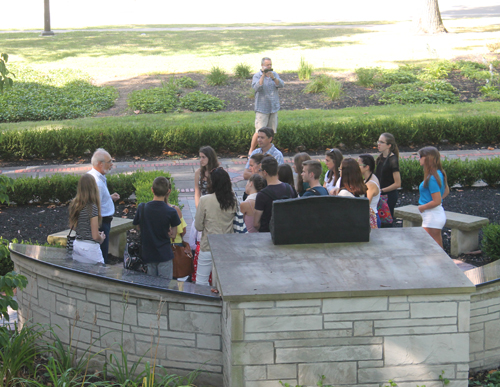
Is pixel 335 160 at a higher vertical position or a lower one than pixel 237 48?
lower

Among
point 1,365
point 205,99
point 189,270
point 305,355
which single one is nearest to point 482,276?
point 305,355

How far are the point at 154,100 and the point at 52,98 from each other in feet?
11.2

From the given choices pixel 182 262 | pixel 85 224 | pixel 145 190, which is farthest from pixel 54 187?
pixel 182 262

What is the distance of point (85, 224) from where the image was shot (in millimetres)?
5715

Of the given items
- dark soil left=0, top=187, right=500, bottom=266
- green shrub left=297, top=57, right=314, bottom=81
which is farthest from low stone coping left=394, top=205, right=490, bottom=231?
green shrub left=297, top=57, right=314, bottom=81

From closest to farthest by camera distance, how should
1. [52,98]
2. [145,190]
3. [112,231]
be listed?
[112,231]
[145,190]
[52,98]

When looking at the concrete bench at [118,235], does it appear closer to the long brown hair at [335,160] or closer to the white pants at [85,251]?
the white pants at [85,251]

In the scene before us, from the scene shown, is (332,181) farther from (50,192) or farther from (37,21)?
(37,21)

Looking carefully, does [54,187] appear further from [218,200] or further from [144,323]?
[144,323]

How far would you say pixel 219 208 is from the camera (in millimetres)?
5734

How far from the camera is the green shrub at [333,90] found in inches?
686

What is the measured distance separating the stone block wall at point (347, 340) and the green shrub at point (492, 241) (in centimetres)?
313

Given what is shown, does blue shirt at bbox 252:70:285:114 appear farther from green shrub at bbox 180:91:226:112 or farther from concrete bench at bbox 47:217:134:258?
green shrub at bbox 180:91:226:112

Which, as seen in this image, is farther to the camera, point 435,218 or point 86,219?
point 435,218
